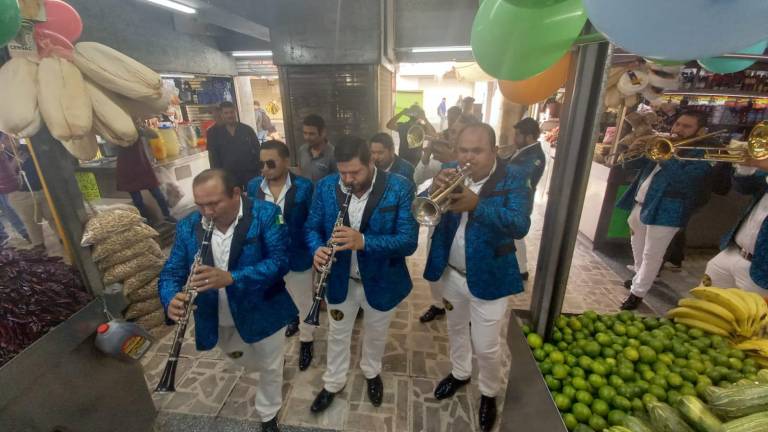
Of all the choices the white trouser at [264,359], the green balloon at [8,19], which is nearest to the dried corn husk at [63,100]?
the green balloon at [8,19]

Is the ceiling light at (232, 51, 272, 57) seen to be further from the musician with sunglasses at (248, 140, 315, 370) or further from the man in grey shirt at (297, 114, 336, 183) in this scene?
the musician with sunglasses at (248, 140, 315, 370)

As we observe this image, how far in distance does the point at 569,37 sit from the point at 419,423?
2808 millimetres

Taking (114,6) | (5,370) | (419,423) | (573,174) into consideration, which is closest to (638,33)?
(573,174)

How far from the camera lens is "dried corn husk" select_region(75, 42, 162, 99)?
5.98ft

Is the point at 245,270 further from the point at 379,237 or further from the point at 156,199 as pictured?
the point at 156,199

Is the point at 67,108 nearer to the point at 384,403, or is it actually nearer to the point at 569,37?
the point at 569,37

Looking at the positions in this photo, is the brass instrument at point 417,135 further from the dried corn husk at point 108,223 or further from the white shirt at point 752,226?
the dried corn husk at point 108,223

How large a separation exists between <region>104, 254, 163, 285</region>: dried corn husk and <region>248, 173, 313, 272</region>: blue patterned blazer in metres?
1.45

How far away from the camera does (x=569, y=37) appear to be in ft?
5.72

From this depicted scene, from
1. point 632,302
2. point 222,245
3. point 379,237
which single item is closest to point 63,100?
point 222,245

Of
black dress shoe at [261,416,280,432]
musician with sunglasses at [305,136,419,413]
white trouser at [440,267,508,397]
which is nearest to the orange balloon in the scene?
musician with sunglasses at [305,136,419,413]

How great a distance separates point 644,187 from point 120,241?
5400 mm

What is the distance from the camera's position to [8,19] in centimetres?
137

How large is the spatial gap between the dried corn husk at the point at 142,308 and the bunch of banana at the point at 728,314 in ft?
14.7
